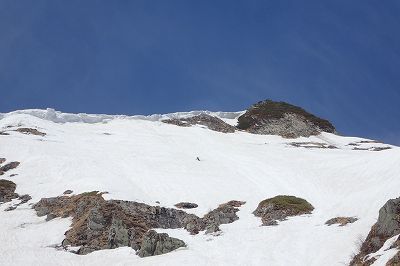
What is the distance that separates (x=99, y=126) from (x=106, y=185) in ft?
165

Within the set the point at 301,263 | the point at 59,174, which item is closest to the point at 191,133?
the point at 59,174

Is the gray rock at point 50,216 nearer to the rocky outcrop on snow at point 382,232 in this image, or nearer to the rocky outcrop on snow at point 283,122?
the rocky outcrop on snow at point 382,232

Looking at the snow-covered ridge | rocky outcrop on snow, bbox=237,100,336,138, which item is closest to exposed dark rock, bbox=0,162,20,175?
the snow-covered ridge

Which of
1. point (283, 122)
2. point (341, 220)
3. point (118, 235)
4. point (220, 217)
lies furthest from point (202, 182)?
point (283, 122)

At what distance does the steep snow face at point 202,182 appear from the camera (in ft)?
120

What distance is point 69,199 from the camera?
5172 centimetres

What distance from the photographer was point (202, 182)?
193 ft

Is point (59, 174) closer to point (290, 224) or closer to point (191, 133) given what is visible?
point (290, 224)

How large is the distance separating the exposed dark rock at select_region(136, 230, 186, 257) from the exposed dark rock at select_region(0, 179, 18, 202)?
22.7 m

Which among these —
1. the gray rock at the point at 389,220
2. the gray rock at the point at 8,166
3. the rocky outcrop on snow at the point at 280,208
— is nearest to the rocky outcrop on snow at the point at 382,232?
the gray rock at the point at 389,220

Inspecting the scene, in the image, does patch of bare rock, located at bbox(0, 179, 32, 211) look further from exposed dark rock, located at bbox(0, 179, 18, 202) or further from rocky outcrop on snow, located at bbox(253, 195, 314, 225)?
rocky outcrop on snow, located at bbox(253, 195, 314, 225)

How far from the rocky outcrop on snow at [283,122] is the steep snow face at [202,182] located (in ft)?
21.6

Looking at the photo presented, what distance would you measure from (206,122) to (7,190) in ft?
199

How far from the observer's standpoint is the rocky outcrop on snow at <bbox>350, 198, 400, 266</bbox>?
102 ft
